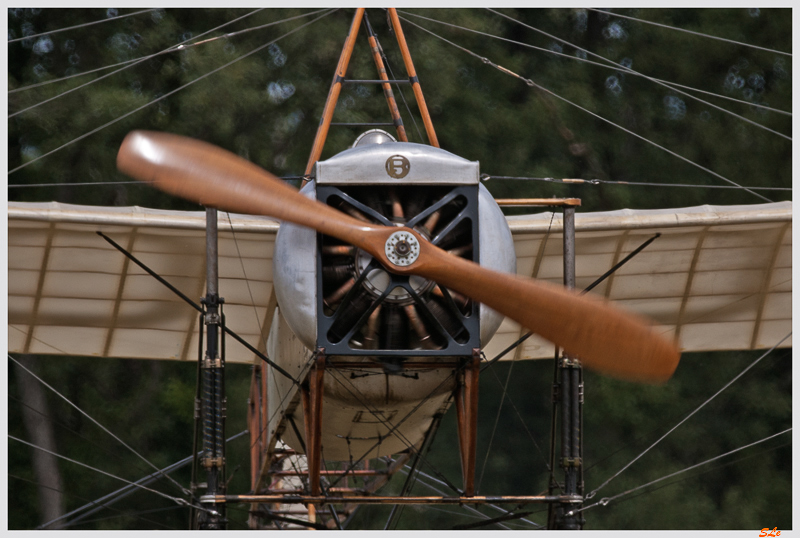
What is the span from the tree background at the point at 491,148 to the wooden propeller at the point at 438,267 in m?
13.8

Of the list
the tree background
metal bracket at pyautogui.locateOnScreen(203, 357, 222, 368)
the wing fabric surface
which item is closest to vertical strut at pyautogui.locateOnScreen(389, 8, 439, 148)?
the wing fabric surface

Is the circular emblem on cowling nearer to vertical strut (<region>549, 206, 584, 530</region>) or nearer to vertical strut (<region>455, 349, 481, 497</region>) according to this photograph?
vertical strut (<region>455, 349, 481, 497</region>)

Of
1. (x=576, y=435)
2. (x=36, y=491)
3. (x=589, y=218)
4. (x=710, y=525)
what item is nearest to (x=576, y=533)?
(x=576, y=435)

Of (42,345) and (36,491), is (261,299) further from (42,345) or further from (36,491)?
(36,491)

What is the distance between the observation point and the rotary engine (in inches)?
344

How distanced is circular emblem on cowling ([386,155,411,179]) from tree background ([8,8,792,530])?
13916mm

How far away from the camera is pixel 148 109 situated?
23.8m

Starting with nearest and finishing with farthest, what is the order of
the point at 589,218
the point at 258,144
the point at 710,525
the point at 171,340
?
1. the point at 589,218
2. the point at 171,340
3. the point at 710,525
4. the point at 258,144

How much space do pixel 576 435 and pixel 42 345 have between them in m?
6.76

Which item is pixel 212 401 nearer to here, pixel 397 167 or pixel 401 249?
pixel 401 249

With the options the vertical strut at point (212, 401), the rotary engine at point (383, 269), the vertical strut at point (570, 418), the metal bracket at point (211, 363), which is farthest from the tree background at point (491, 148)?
the rotary engine at point (383, 269)

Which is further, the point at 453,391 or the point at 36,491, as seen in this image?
the point at 36,491

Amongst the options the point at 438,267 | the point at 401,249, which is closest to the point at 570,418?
the point at 438,267

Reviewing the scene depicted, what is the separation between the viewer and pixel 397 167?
8805 mm
